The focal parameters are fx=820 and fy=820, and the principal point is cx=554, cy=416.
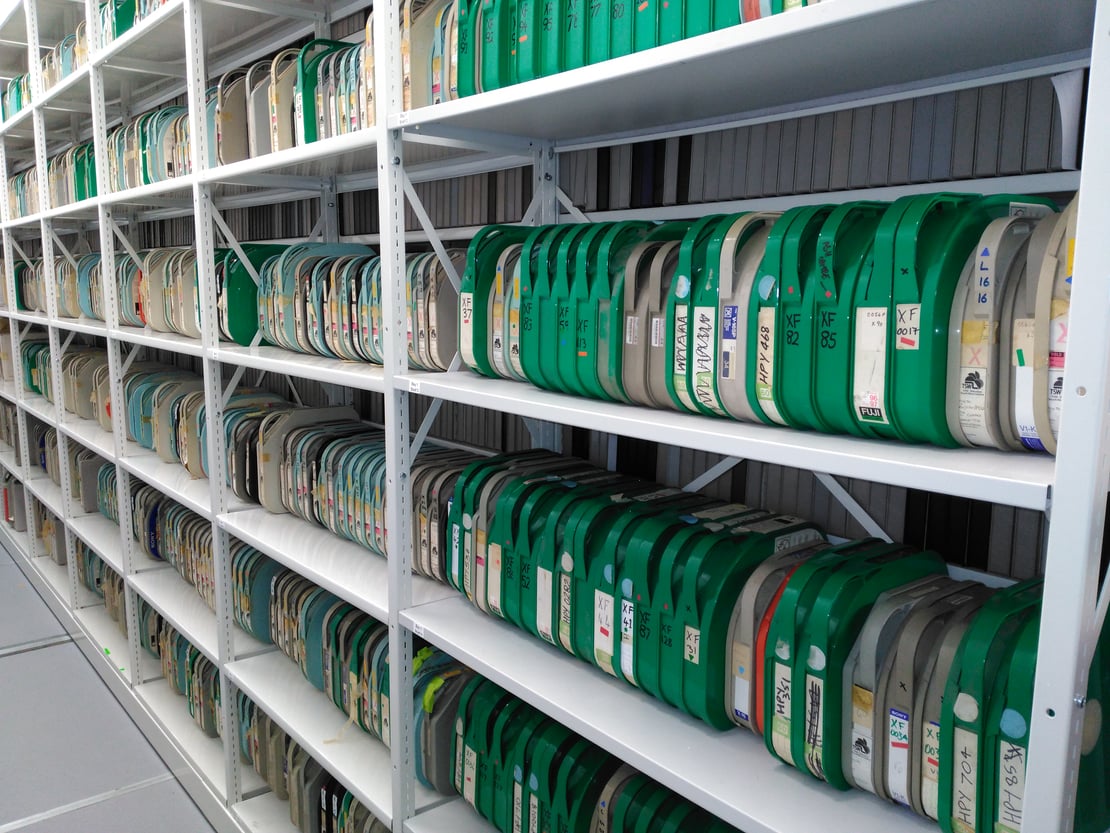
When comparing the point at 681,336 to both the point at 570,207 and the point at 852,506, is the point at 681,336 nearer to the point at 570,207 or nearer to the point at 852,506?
the point at 852,506

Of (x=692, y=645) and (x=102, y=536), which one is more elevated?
(x=692, y=645)

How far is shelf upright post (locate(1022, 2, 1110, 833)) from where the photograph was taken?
29.2 inches

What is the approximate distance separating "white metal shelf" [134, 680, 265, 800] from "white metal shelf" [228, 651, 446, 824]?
18.3 inches

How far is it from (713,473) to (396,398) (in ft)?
2.36

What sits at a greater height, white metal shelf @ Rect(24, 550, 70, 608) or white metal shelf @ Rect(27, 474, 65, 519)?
white metal shelf @ Rect(27, 474, 65, 519)

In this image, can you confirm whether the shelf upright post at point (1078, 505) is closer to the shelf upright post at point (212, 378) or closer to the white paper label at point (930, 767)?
the white paper label at point (930, 767)

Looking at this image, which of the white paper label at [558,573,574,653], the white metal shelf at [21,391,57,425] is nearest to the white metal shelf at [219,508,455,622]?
the white paper label at [558,573,574,653]

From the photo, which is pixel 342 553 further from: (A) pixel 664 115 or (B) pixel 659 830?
(A) pixel 664 115

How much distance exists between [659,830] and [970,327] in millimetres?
982

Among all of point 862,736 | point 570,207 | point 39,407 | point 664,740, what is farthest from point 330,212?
point 39,407

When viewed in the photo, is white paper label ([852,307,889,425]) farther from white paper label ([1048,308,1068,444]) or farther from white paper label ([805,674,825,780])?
white paper label ([805,674,825,780])

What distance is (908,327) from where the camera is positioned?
3.28 feet

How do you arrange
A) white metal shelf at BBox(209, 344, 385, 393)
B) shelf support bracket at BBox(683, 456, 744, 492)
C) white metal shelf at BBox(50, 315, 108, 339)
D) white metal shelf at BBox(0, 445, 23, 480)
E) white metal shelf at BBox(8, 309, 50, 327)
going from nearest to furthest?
shelf support bracket at BBox(683, 456, 744, 492)
white metal shelf at BBox(209, 344, 385, 393)
white metal shelf at BBox(50, 315, 108, 339)
white metal shelf at BBox(8, 309, 50, 327)
white metal shelf at BBox(0, 445, 23, 480)

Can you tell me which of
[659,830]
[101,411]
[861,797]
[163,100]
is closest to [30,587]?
[101,411]
